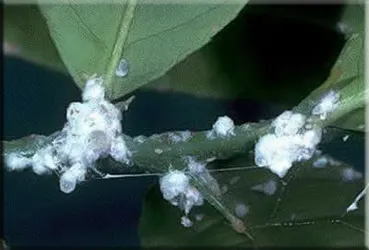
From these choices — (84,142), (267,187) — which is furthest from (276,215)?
(84,142)

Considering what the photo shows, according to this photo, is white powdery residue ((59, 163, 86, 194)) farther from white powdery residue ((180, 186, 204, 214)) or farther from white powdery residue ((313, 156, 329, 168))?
white powdery residue ((313, 156, 329, 168))

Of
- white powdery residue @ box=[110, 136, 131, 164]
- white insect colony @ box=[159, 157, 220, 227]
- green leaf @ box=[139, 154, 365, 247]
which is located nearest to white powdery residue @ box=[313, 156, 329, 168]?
green leaf @ box=[139, 154, 365, 247]

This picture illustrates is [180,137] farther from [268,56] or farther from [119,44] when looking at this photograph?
[268,56]

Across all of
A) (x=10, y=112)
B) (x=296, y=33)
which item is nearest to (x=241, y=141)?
(x=296, y=33)

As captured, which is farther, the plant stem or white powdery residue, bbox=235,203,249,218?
white powdery residue, bbox=235,203,249,218

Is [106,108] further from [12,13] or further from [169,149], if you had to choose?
[12,13]

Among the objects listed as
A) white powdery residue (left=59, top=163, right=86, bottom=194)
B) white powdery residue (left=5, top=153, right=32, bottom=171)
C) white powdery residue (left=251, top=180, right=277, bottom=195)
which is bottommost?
white powdery residue (left=59, top=163, right=86, bottom=194)

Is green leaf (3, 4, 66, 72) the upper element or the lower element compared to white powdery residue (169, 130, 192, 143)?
upper
